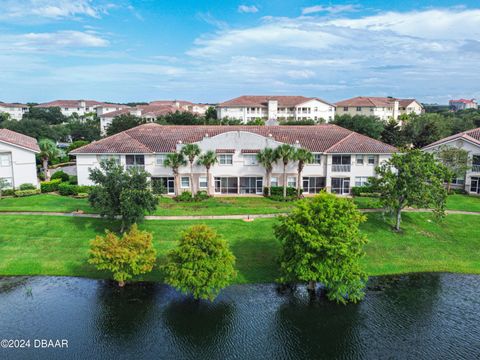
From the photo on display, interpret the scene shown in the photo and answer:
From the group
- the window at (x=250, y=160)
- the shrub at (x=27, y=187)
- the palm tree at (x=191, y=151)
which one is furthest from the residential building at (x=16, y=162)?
the window at (x=250, y=160)

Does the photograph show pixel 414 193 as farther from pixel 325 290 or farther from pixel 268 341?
pixel 268 341

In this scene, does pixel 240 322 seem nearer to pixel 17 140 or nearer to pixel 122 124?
pixel 17 140

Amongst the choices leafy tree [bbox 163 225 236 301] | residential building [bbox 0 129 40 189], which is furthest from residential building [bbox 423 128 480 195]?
residential building [bbox 0 129 40 189]

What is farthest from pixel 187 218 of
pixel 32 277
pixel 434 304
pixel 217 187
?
pixel 434 304

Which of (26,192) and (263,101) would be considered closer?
(26,192)

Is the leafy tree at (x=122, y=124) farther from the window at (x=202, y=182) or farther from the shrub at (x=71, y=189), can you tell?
the window at (x=202, y=182)

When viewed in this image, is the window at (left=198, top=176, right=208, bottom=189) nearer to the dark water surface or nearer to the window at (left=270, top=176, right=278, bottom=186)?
the window at (left=270, top=176, right=278, bottom=186)

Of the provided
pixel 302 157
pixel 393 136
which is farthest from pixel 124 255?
pixel 393 136
